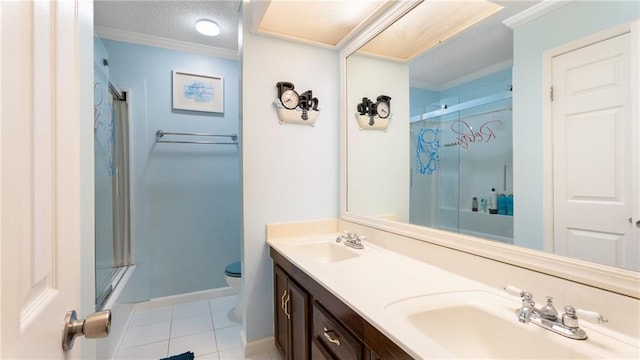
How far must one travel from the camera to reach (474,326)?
2.93ft

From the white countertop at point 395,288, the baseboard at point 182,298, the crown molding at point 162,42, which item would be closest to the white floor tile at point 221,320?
the baseboard at point 182,298

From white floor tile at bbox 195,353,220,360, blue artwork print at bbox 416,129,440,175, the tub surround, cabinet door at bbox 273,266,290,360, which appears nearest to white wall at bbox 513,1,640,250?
the tub surround

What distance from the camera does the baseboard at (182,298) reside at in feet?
8.22

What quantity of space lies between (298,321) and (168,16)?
92.9 inches

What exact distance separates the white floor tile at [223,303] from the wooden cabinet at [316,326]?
0.96 m

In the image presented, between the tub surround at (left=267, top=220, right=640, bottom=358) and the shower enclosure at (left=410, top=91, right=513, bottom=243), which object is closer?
the tub surround at (left=267, top=220, right=640, bottom=358)

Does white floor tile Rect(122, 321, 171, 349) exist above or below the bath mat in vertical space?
below

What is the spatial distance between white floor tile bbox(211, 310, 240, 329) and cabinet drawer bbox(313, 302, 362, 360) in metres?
1.33

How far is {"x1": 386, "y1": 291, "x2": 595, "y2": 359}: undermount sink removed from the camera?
774 mm

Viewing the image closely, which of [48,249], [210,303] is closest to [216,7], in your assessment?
[48,249]

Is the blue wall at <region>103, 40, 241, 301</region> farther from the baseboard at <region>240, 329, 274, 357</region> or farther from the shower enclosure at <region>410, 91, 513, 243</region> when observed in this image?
the shower enclosure at <region>410, 91, 513, 243</region>

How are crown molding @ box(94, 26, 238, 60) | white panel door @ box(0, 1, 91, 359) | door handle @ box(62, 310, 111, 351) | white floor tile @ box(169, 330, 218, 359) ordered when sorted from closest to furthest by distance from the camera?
white panel door @ box(0, 1, 91, 359)
door handle @ box(62, 310, 111, 351)
white floor tile @ box(169, 330, 218, 359)
crown molding @ box(94, 26, 238, 60)

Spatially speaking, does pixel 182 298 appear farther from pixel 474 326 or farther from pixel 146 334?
pixel 474 326

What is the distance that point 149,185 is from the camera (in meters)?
2.53
